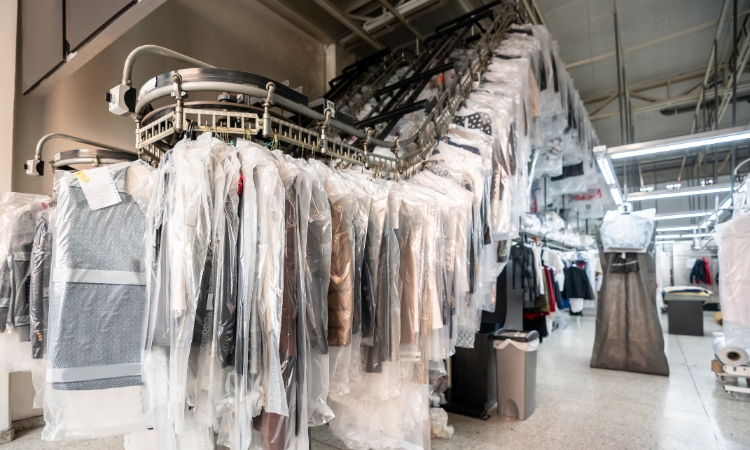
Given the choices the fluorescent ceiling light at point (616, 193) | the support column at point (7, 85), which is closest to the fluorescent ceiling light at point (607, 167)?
the fluorescent ceiling light at point (616, 193)

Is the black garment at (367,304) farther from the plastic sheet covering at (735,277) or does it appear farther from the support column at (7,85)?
the plastic sheet covering at (735,277)

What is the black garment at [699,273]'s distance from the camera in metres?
12.8

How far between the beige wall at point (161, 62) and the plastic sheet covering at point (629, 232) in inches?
161

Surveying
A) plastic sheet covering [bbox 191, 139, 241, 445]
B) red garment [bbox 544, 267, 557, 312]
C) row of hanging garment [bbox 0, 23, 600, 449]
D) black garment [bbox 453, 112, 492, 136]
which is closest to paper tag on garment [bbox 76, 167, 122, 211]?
row of hanging garment [bbox 0, 23, 600, 449]

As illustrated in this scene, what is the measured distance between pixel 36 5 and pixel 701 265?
16853 mm

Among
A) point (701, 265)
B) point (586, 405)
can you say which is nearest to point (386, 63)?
point (586, 405)

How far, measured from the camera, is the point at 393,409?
6.50 ft

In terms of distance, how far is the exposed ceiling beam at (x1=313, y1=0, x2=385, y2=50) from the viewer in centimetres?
445

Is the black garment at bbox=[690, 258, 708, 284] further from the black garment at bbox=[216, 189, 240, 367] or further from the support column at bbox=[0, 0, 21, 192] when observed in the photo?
the support column at bbox=[0, 0, 21, 192]

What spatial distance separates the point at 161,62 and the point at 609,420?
487cm

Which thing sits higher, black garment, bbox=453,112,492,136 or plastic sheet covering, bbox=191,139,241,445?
black garment, bbox=453,112,492,136

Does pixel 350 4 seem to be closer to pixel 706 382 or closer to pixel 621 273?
pixel 621 273

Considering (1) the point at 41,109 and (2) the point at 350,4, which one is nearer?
(1) the point at 41,109

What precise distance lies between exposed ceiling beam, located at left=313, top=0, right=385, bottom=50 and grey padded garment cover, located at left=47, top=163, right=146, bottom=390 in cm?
373
